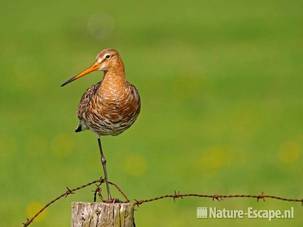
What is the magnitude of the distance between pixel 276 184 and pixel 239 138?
3.73 m

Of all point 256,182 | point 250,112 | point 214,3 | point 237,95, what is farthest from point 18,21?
point 256,182

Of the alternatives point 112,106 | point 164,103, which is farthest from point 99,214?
point 164,103

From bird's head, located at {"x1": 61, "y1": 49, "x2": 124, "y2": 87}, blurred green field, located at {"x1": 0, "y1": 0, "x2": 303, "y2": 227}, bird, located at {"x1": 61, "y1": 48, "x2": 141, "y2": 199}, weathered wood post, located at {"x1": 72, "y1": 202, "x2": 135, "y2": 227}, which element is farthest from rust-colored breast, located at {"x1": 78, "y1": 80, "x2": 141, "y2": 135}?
blurred green field, located at {"x1": 0, "y1": 0, "x2": 303, "y2": 227}

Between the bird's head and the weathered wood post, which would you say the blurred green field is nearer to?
the bird's head

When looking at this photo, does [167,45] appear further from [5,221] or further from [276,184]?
[5,221]

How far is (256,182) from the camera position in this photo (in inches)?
544

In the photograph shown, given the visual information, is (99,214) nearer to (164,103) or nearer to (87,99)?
(87,99)

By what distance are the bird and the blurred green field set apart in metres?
3.00

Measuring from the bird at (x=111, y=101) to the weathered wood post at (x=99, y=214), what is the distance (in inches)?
64.6

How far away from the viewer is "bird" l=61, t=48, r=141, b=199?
7.84 metres

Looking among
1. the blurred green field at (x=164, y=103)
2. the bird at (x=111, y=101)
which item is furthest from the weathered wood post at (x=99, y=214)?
the blurred green field at (x=164, y=103)

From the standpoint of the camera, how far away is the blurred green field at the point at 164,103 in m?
13.7

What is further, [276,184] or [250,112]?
[250,112]

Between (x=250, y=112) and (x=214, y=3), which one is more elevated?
(x=214, y=3)
